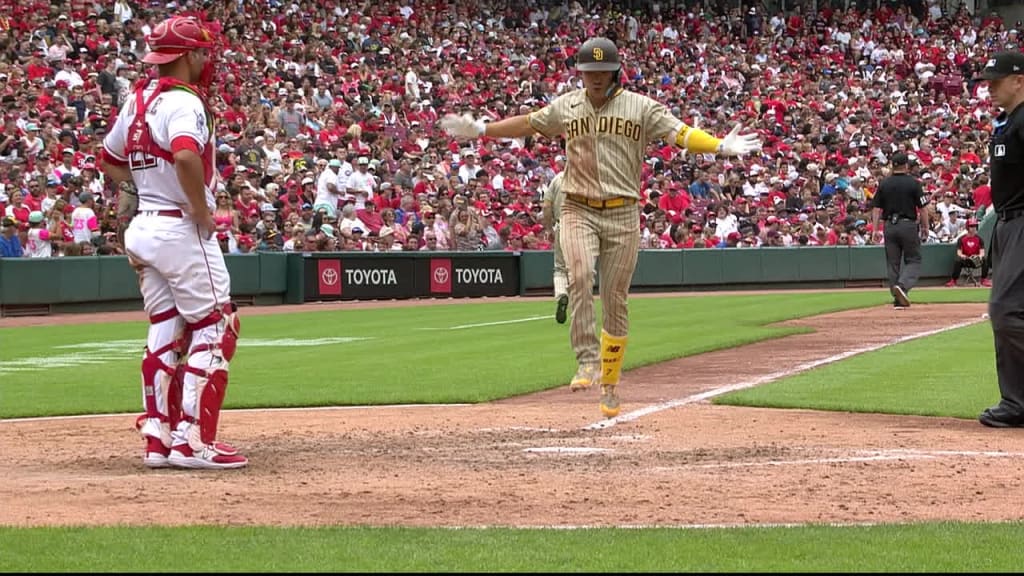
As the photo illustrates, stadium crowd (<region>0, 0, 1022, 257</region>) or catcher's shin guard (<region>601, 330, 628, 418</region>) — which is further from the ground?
stadium crowd (<region>0, 0, 1022, 257</region>)

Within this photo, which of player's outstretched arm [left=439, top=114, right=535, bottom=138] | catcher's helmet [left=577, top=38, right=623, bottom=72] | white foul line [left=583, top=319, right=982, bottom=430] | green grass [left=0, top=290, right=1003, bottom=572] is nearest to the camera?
green grass [left=0, top=290, right=1003, bottom=572]

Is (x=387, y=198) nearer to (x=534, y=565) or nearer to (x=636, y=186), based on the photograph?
(x=636, y=186)

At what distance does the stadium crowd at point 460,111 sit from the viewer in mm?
25031

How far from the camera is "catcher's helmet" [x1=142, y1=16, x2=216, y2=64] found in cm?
779

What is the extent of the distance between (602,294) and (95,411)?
12.9 feet

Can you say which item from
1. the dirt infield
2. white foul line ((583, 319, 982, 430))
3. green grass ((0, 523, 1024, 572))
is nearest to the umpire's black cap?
the dirt infield

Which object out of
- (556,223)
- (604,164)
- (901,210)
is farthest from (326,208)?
(604,164)

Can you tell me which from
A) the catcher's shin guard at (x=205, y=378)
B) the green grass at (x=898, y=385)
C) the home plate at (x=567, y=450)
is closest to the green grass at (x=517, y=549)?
the catcher's shin guard at (x=205, y=378)

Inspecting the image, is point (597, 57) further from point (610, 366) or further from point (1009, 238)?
point (1009, 238)

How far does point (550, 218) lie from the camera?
17.5 metres

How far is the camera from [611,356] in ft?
31.6

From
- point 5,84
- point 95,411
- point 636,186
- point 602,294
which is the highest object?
point 5,84

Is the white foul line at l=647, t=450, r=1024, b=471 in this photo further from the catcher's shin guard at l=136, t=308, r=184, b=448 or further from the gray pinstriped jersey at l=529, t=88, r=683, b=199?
the catcher's shin guard at l=136, t=308, r=184, b=448

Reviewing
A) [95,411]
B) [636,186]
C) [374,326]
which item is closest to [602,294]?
[636,186]
